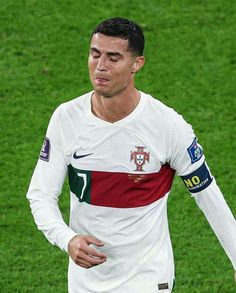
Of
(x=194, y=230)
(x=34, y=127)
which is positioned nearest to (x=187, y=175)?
(x=194, y=230)

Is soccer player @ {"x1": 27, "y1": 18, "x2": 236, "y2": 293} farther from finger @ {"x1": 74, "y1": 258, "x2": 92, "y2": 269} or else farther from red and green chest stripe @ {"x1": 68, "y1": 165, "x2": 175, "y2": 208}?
finger @ {"x1": 74, "y1": 258, "x2": 92, "y2": 269}

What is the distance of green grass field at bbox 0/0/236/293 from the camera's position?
9.90 metres

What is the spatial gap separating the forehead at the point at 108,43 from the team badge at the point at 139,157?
0.61m

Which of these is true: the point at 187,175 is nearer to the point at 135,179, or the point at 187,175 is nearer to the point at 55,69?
the point at 135,179

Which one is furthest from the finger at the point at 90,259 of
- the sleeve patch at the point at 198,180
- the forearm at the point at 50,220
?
the sleeve patch at the point at 198,180

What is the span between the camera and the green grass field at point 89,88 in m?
9.90

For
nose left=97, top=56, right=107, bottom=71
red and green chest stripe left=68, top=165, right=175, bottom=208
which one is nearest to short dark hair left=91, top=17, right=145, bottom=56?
nose left=97, top=56, right=107, bottom=71

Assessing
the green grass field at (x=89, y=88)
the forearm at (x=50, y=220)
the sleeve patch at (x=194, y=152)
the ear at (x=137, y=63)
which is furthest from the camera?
the green grass field at (x=89, y=88)

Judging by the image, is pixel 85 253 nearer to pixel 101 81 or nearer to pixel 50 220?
pixel 50 220

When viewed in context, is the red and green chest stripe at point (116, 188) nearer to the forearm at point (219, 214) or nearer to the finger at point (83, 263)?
the forearm at point (219, 214)

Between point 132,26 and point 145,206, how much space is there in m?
1.08

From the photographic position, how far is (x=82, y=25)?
45.3 ft

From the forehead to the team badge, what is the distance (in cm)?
61

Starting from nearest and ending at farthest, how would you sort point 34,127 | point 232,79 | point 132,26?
point 132,26
point 34,127
point 232,79
